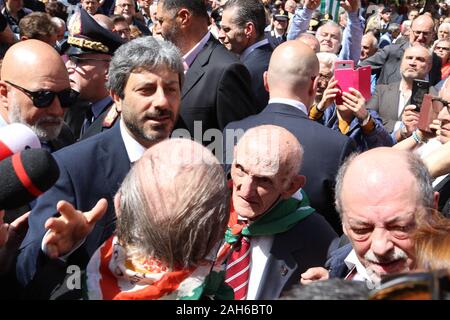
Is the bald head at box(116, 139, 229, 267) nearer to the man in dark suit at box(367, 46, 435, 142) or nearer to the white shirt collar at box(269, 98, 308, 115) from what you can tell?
the white shirt collar at box(269, 98, 308, 115)

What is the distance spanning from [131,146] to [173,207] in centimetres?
126

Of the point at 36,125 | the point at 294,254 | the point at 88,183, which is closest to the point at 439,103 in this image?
the point at 294,254

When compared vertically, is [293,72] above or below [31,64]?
below

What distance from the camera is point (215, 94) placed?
4535 millimetres

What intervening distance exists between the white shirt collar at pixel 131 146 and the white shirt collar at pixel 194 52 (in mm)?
1583

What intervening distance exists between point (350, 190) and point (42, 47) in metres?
1.86

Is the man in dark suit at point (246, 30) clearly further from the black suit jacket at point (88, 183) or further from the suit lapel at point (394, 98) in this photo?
the black suit jacket at point (88, 183)

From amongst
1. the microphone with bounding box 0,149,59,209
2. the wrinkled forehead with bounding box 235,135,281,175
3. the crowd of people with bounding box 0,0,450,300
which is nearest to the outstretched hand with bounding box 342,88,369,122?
the crowd of people with bounding box 0,0,450,300

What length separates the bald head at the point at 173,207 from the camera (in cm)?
199

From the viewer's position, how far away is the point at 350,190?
2.60m

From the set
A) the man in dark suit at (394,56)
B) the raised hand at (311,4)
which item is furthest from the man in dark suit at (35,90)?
the man in dark suit at (394,56)

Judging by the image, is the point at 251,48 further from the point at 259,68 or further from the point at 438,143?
the point at 438,143

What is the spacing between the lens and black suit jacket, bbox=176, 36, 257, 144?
4.47 m

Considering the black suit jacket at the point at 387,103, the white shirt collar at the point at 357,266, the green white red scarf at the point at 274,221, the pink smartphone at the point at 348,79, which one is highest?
the pink smartphone at the point at 348,79
